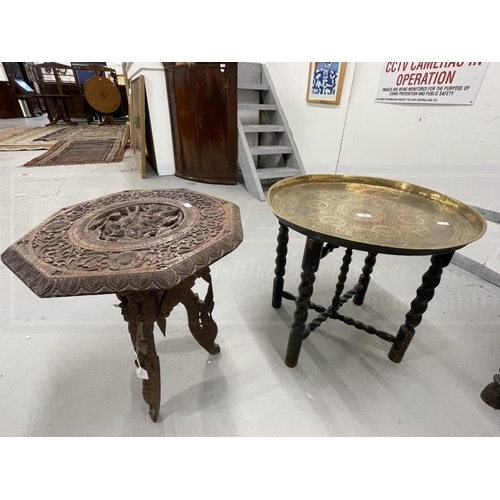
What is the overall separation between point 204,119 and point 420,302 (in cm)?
285

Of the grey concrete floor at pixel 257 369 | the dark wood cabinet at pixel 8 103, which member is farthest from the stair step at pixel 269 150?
the dark wood cabinet at pixel 8 103

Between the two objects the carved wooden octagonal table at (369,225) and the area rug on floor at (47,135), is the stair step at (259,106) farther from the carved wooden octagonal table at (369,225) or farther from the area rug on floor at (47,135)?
the area rug on floor at (47,135)

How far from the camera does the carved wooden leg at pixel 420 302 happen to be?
99cm

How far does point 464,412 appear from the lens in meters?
1.05

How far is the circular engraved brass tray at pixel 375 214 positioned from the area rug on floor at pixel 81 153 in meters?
3.96

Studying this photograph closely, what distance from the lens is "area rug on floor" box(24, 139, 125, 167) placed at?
4023mm

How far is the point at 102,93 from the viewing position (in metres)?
6.37

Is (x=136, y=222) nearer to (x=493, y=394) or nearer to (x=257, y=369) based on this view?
(x=257, y=369)

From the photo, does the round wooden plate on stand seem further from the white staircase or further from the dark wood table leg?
the dark wood table leg

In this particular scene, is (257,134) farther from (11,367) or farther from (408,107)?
(11,367)

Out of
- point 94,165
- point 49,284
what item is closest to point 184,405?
point 49,284

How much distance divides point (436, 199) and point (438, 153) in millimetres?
986

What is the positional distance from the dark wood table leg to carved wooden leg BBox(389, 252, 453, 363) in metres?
0.42

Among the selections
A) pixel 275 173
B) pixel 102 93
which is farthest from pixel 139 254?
pixel 102 93
